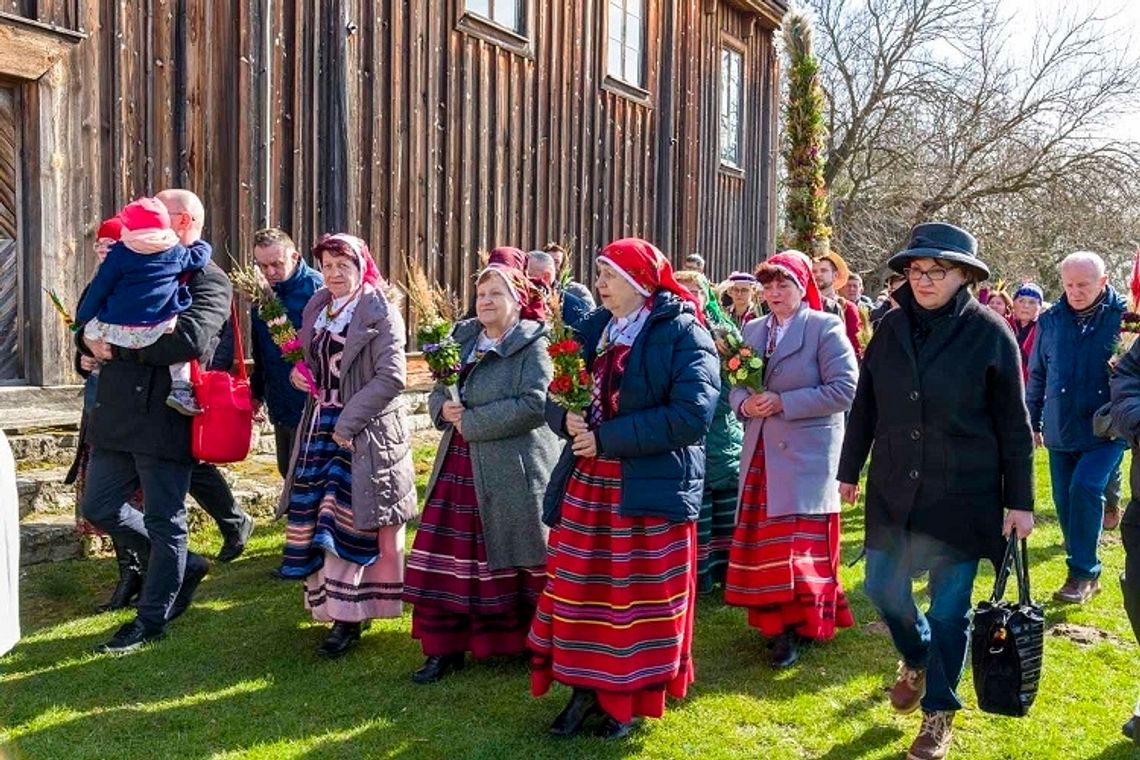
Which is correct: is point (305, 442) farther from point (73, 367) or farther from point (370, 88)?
point (370, 88)

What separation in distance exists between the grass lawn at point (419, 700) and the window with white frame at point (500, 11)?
655 centimetres

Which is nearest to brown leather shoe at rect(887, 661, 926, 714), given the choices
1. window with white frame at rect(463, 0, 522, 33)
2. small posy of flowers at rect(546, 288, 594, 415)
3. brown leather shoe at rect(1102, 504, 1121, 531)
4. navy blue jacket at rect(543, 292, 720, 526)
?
navy blue jacket at rect(543, 292, 720, 526)

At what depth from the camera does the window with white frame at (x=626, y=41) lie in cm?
1251

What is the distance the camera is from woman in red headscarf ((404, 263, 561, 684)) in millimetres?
4750

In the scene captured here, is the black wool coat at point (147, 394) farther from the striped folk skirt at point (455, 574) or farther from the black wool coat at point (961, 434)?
the black wool coat at point (961, 434)

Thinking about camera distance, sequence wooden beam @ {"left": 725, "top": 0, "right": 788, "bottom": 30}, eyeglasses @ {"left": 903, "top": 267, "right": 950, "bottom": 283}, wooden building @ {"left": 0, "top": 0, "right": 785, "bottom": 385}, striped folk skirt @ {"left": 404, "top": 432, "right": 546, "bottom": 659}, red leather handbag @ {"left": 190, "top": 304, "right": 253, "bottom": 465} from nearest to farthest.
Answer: eyeglasses @ {"left": 903, "top": 267, "right": 950, "bottom": 283} → striped folk skirt @ {"left": 404, "top": 432, "right": 546, "bottom": 659} → red leather handbag @ {"left": 190, "top": 304, "right": 253, "bottom": 465} → wooden building @ {"left": 0, "top": 0, "right": 785, "bottom": 385} → wooden beam @ {"left": 725, "top": 0, "right": 788, "bottom": 30}

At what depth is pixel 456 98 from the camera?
10062mm

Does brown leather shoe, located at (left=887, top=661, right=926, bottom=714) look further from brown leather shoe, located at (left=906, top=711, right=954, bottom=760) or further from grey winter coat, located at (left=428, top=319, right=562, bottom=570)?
grey winter coat, located at (left=428, top=319, right=562, bottom=570)

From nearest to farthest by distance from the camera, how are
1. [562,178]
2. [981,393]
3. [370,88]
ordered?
[981,393], [370,88], [562,178]

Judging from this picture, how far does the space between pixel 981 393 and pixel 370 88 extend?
6.69 metres

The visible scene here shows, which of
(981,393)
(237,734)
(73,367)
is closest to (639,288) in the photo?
(981,393)

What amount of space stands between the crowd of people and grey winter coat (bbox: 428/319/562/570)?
13 millimetres

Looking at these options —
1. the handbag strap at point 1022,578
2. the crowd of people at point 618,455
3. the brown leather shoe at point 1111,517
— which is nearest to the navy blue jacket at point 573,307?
the crowd of people at point 618,455

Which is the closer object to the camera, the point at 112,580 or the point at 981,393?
the point at 981,393
